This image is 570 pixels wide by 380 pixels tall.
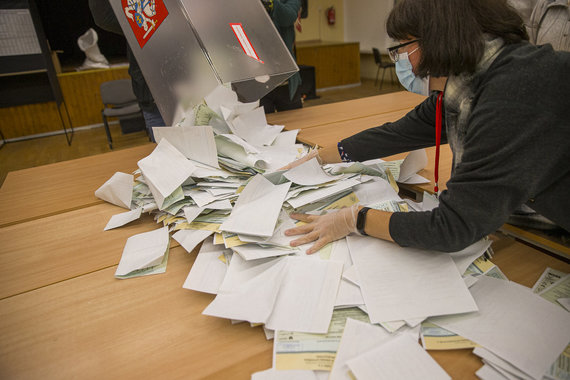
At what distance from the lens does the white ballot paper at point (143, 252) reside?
2.59 feet

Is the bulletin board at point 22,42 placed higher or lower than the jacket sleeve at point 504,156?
lower

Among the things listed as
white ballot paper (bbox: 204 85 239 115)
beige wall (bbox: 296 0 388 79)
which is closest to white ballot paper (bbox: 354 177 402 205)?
white ballot paper (bbox: 204 85 239 115)

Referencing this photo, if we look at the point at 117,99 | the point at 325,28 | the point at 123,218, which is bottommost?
the point at 325,28

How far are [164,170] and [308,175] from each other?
44 centimetres

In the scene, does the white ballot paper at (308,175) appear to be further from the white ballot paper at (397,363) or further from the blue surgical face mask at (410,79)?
the white ballot paper at (397,363)

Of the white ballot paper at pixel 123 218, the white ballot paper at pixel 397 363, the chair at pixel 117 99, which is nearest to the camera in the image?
the white ballot paper at pixel 397 363

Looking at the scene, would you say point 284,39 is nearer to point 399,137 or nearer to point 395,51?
point 399,137

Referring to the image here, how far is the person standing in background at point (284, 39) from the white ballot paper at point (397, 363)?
1426mm

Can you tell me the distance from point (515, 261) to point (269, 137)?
1.02 m

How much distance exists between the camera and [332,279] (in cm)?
67

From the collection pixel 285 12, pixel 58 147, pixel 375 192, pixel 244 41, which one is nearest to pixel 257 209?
pixel 375 192

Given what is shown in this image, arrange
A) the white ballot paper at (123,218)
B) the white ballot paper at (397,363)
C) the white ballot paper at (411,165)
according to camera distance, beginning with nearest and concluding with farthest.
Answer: the white ballot paper at (397,363), the white ballot paper at (123,218), the white ballot paper at (411,165)

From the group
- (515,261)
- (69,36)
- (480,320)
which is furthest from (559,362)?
(69,36)

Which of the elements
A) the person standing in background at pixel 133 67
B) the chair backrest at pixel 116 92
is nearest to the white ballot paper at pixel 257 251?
the person standing in background at pixel 133 67
